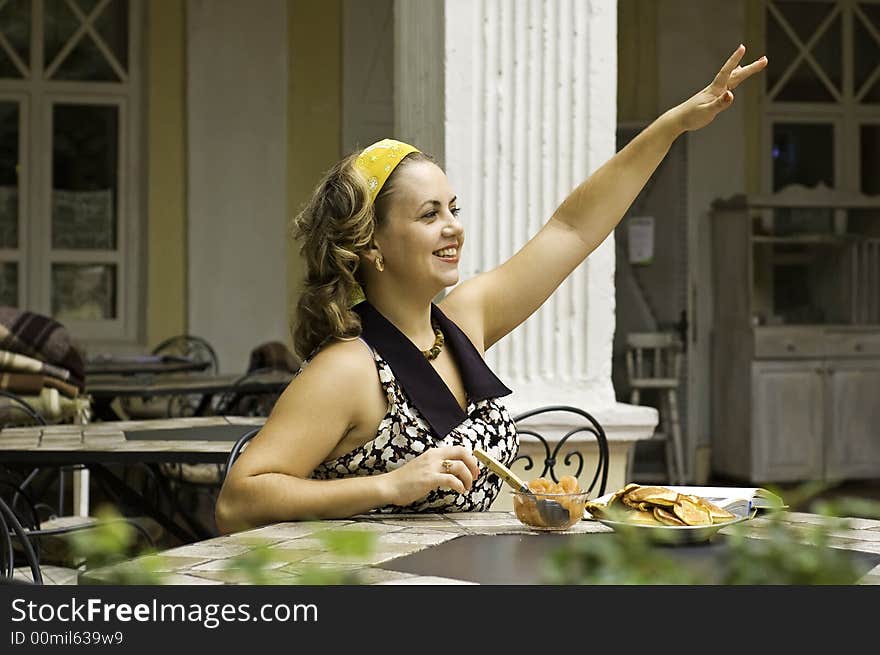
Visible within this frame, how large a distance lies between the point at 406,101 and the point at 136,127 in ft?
16.2

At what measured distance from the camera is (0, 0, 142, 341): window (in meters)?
7.97

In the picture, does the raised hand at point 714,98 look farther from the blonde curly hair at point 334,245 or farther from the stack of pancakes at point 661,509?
the stack of pancakes at point 661,509

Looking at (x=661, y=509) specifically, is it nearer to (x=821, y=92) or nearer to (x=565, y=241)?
(x=565, y=241)

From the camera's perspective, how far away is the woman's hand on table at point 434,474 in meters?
1.81

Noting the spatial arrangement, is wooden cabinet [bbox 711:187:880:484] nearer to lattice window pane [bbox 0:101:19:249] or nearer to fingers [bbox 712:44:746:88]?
lattice window pane [bbox 0:101:19:249]

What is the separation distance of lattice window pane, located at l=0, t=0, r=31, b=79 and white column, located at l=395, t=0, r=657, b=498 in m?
5.31

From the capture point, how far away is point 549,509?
1.76 metres

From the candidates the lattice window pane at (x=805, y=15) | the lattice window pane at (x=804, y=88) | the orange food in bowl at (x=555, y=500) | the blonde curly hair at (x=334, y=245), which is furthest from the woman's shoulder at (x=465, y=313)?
the lattice window pane at (x=805, y=15)

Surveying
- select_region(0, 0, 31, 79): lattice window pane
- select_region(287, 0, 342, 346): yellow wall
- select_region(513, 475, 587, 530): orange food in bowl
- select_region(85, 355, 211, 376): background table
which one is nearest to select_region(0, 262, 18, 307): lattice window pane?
select_region(0, 0, 31, 79): lattice window pane

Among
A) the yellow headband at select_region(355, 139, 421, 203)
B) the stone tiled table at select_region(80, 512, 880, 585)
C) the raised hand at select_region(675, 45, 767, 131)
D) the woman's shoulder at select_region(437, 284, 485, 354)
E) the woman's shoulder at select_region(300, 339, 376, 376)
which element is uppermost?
the raised hand at select_region(675, 45, 767, 131)

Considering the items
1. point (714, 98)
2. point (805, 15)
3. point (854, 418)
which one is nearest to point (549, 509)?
point (714, 98)

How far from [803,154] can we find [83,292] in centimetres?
494

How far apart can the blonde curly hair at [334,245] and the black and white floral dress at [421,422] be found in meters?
0.06
